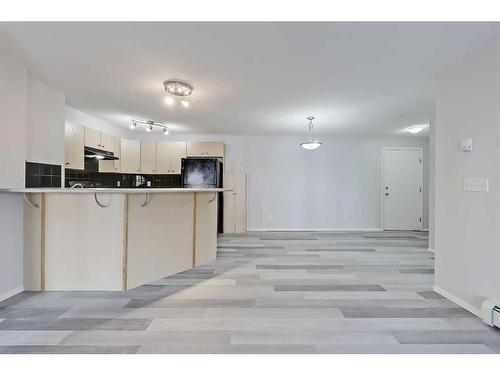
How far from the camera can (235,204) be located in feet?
19.1

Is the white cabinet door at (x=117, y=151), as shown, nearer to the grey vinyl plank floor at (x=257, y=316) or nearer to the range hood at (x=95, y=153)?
the range hood at (x=95, y=153)

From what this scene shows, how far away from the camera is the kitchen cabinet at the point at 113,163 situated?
504 cm

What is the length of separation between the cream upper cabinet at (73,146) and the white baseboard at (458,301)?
190 inches

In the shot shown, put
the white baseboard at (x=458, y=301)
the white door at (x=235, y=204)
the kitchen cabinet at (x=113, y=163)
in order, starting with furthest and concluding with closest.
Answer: the white door at (x=235, y=204), the kitchen cabinet at (x=113, y=163), the white baseboard at (x=458, y=301)

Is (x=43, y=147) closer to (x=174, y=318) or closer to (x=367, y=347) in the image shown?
(x=174, y=318)

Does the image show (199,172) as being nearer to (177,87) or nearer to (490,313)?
(177,87)

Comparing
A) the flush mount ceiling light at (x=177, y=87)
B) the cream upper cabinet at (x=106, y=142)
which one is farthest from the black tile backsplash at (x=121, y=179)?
the flush mount ceiling light at (x=177, y=87)

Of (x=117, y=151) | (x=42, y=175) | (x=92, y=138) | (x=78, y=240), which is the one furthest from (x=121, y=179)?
(x=78, y=240)

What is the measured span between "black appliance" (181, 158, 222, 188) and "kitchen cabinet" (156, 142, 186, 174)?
42cm

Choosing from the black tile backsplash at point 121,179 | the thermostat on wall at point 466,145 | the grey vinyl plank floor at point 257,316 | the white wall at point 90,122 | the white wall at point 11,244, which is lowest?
the grey vinyl plank floor at point 257,316

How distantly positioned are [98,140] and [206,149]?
2097 mm
